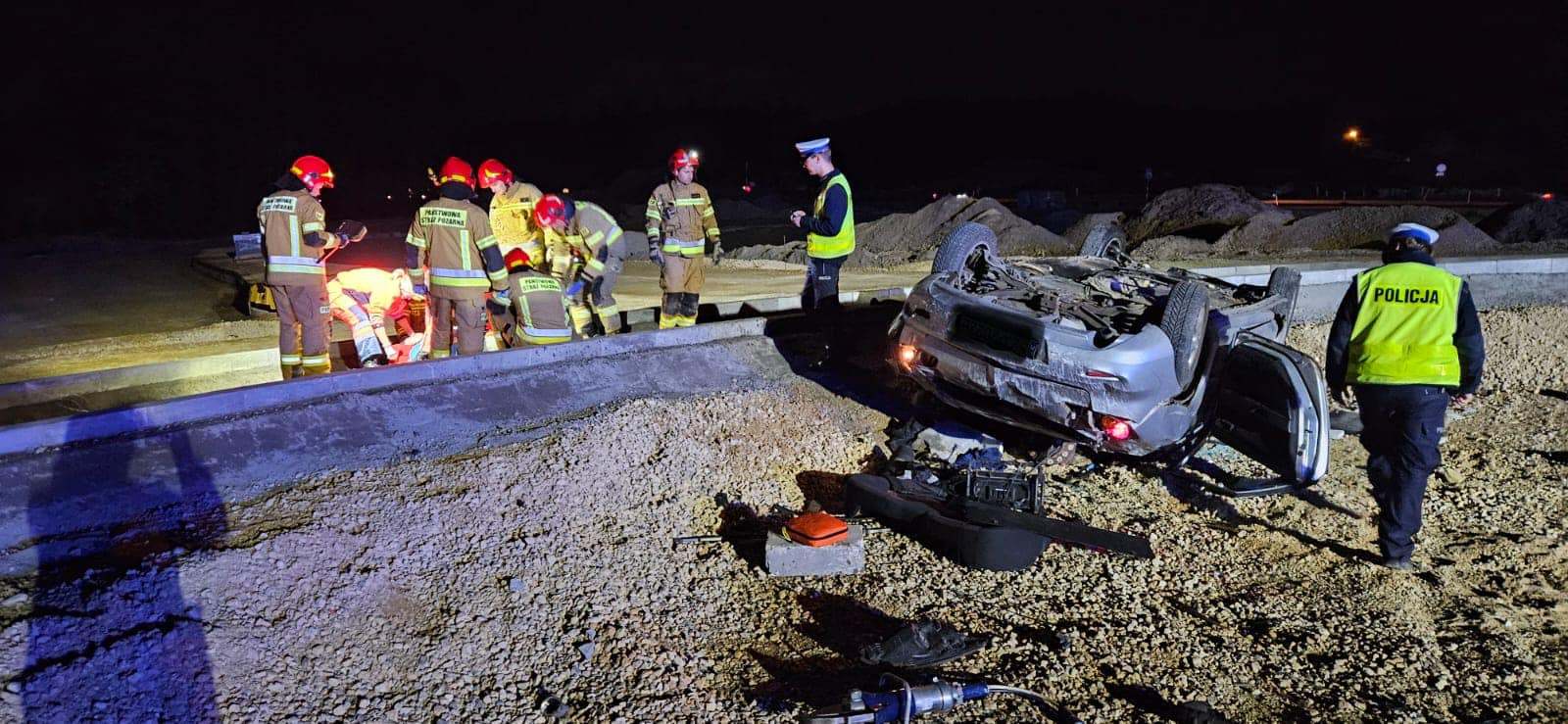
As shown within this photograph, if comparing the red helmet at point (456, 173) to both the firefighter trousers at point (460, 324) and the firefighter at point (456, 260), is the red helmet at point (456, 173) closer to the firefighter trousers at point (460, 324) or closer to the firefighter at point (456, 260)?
the firefighter at point (456, 260)

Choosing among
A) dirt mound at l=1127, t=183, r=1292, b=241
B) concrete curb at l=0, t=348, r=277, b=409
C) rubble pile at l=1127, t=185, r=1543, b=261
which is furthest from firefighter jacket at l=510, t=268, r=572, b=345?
dirt mound at l=1127, t=183, r=1292, b=241

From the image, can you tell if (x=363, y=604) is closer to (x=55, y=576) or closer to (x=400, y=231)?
(x=55, y=576)

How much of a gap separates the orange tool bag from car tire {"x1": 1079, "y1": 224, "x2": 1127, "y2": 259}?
3907 mm

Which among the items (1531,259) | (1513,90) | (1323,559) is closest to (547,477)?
(1323,559)

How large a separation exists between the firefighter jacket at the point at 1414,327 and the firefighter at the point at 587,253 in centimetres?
525

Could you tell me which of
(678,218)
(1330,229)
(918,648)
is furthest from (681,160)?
(1330,229)

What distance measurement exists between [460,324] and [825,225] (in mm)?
2939

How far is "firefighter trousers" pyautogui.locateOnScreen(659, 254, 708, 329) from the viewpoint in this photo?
28.9 feet

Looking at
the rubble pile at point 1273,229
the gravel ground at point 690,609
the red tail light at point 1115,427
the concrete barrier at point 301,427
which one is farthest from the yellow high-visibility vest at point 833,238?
the rubble pile at point 1273,229

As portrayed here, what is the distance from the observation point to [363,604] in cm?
409

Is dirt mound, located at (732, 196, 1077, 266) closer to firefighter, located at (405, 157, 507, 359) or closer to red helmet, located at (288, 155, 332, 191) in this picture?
firefighter, located at (405, 157, 507, 359)

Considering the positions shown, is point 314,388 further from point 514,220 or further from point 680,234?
point 680,234

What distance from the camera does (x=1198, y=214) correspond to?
20.5 m

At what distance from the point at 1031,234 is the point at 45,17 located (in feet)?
146
